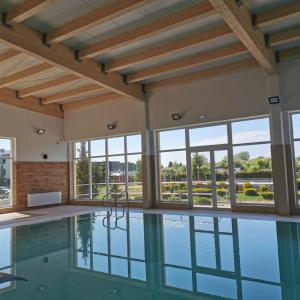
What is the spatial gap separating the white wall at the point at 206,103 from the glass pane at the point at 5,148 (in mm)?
2664

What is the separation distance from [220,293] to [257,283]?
0.53 m

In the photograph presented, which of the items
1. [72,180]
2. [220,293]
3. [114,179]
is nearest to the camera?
[220,293]

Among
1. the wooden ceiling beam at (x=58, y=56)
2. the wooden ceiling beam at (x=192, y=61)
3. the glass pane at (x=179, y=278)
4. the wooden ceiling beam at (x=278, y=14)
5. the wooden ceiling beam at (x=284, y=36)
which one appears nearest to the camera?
the glass pane at (x=179, y=278)

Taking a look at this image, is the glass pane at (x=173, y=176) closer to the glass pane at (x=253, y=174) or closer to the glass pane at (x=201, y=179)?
the glass pane at (x=201, y=179)

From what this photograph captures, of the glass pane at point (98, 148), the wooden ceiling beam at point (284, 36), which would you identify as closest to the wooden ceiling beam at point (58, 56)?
the glass pane at point (98, 148)

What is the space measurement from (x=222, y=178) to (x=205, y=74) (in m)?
3.00

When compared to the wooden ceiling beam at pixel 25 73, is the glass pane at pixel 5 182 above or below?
below

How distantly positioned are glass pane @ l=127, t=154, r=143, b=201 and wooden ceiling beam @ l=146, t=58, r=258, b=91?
2448mm

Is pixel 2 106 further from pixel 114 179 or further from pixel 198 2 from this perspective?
pixel 198 2

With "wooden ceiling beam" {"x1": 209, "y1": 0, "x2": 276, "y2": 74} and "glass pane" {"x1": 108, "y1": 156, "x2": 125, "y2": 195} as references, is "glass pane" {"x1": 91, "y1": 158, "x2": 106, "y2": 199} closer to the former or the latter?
"glass pane" {"x1": 108, "y1": 156, "x2": 125, "y2": 195}

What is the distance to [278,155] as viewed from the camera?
762 cm

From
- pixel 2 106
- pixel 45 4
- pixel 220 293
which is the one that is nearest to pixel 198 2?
pixel 45 4

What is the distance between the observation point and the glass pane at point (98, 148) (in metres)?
11.2

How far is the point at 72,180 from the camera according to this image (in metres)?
12.0
